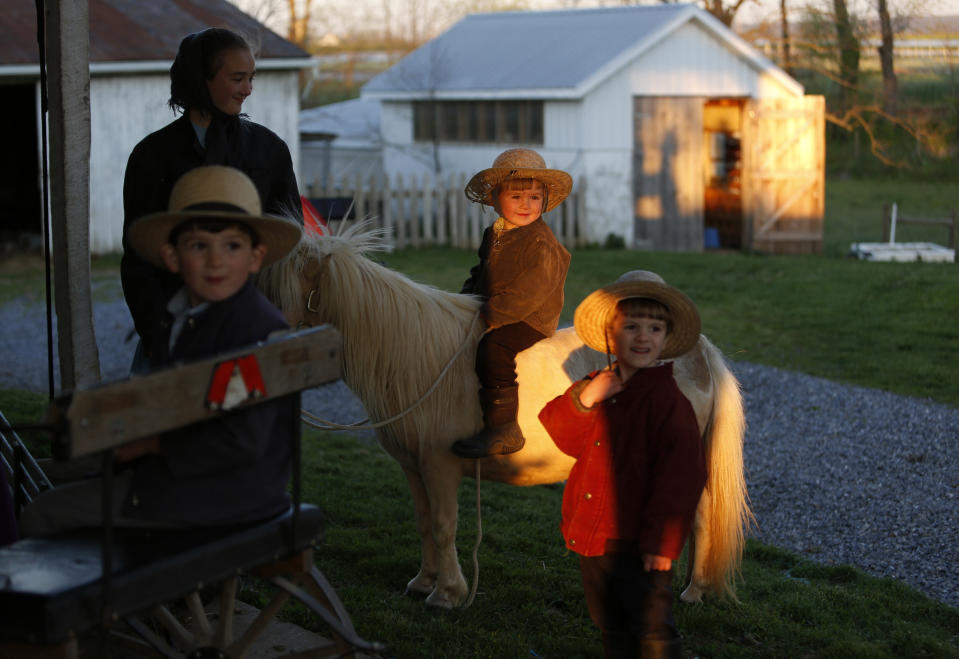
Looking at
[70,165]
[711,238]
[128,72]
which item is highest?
[128,72]

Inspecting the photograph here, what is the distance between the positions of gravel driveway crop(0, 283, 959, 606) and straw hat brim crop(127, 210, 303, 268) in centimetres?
306

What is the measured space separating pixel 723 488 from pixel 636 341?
1.37 metres

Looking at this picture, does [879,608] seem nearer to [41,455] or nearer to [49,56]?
[49,56]

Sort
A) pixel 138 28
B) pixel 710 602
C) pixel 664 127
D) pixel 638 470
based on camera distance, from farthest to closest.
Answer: pixel 664 127, pixel 138 28, pixel 710 602, pixel 638 470

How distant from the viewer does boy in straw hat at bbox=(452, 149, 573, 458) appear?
12.9 feet

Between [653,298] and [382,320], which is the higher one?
[653,298]

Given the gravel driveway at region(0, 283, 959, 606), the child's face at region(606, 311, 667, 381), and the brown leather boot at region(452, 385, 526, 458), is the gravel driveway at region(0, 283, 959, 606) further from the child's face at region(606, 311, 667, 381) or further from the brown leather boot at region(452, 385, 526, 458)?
the child's face at region(606, 311, 667, 381)

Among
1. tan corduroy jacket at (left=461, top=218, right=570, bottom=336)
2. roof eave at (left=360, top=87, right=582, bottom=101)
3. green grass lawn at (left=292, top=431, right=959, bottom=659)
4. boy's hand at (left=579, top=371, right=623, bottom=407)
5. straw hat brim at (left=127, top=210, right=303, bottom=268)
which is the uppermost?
roof eave at (left=360, top=87, right=582, bottom=101)

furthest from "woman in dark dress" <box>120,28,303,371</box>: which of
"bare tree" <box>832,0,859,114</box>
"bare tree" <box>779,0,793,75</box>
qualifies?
"bare tree" <box>779,0,793,75</box>

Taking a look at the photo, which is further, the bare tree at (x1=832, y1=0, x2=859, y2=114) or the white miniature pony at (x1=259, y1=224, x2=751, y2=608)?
the bare tree at (x1=832, y1=0, x2=859, y2=114)

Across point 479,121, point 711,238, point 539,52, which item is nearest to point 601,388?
point 711,238

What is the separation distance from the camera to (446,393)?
13.5 ft

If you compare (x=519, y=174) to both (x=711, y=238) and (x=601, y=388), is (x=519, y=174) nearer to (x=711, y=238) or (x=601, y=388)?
(x=601, y=388)

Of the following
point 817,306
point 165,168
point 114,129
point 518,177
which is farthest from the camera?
point 114,129
